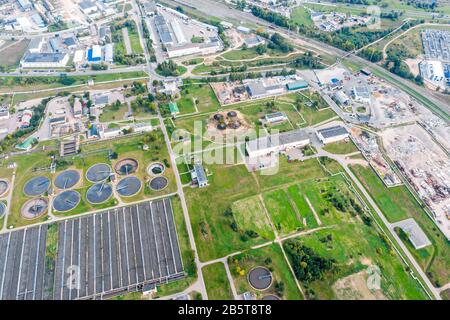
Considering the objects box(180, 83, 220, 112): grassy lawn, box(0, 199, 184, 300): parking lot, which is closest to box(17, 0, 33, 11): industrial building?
box(180, 83, 220, 112): grassy lawn

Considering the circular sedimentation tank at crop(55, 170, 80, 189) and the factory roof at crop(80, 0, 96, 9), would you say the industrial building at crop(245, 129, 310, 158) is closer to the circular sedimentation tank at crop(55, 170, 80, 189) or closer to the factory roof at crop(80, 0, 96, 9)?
the circular sedimentation tank at crop(55, 170, 80, 189)

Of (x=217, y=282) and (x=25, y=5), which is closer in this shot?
(x=217, y=282)

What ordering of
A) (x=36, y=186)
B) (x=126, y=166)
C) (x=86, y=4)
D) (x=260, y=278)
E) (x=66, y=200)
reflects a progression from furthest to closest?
(x=86, y=4)
(x=126, y=166)
(x=36, y=186)
(x=66, y=200)
(x=260, y=278)

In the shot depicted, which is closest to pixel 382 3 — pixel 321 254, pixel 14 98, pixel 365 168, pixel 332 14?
pixel 332 14

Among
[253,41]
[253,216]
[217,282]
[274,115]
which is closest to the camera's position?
[217,282]

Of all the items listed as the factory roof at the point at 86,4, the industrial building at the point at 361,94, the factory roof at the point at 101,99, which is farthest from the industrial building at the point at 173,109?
the factory roof at the point at 86,4

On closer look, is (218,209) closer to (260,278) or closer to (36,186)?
(260,278)

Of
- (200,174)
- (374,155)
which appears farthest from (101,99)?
(374,155)
